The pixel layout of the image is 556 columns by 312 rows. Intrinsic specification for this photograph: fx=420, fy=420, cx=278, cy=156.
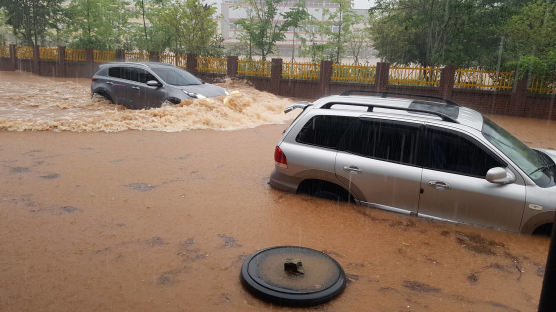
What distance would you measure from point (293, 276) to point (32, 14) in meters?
39.2

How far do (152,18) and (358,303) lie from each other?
110 feet

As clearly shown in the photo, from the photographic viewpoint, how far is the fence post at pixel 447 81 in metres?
17.4

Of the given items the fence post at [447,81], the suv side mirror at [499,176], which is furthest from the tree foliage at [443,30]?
the suv side mirror at [499,176]

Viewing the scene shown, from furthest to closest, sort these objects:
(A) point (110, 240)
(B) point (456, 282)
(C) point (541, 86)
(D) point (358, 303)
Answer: (C) point (541, 86)
(A) point (110, 240)
(B) point (456, 282)
(D) point (358, 303)

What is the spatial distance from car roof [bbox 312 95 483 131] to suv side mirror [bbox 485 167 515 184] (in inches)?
22.5

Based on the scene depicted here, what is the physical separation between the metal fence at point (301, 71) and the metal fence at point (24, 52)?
2151 cm

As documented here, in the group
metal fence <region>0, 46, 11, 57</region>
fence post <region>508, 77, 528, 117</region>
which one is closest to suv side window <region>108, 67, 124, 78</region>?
fence post <region>508, 77, 528, 117</region>

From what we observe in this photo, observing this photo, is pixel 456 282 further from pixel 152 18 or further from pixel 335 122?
pixel 152 18

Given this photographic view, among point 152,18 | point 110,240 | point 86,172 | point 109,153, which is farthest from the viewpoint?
point 152,18

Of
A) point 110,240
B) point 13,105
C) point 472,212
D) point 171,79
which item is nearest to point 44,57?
point 13,105

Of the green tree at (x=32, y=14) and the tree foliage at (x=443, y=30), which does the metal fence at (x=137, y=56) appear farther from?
the tree foliage at (x=443, y=30)

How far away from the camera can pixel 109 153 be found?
8797mm

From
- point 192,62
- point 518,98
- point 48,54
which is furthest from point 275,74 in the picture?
point 48,54

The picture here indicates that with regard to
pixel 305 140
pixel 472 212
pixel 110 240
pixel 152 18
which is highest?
pixel 152 18
